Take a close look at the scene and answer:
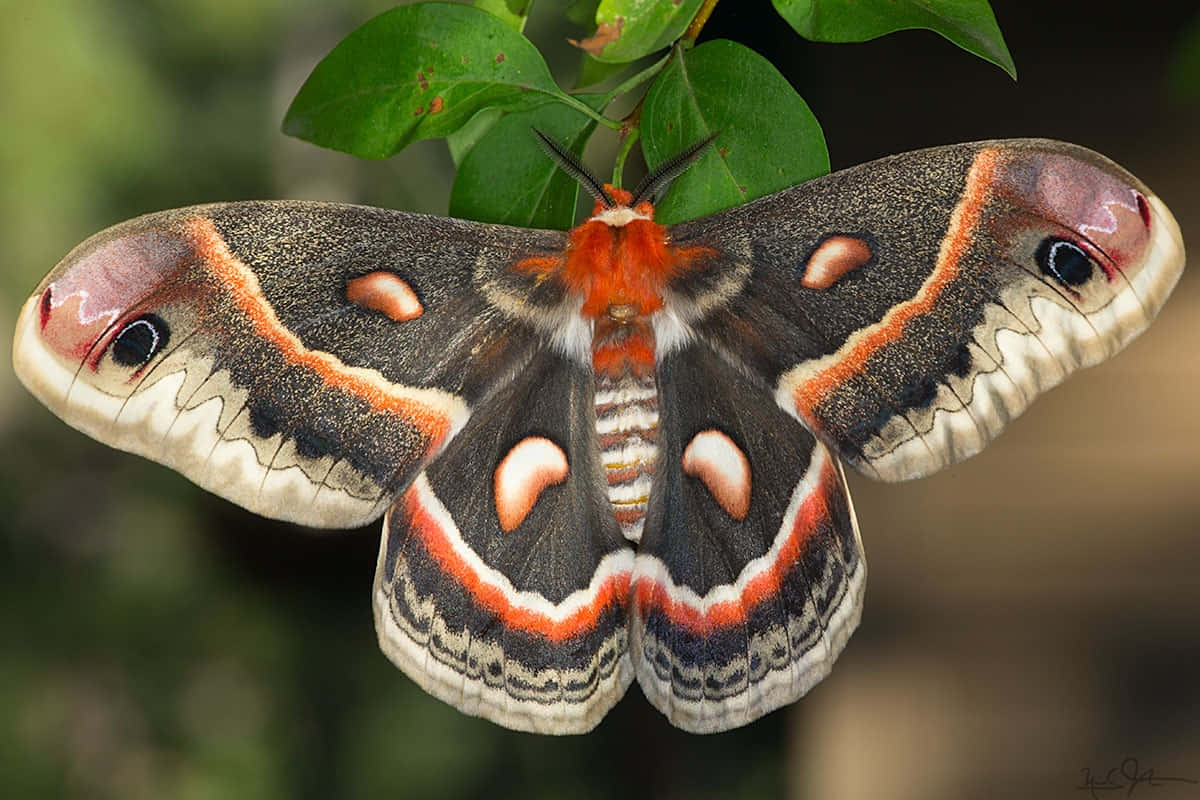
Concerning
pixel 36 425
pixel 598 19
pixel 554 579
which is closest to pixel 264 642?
pixel 36 425

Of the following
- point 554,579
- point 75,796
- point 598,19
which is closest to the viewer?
point 598,19

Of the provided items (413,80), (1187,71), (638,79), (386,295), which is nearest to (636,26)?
(638,79)

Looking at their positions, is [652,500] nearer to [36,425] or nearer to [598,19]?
[598,19]

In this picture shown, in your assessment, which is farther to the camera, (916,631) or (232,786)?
(232,786)

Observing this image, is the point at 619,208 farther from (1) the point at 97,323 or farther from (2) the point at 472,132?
(1) the point at 97,323

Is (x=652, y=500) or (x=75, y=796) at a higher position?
(x=652, y=500)

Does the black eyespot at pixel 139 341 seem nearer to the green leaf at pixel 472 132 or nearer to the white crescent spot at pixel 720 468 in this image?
the green leaf at pixel 472 132
